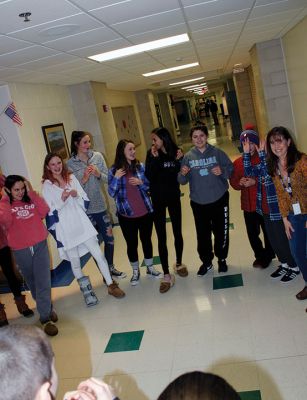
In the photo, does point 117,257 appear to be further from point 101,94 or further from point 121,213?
point 101,94

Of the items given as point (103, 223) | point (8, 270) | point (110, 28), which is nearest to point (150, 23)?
point (110, 28)

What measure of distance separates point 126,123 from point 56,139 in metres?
5.11

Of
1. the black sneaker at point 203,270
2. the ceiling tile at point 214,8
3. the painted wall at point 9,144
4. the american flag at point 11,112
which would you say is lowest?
the black sneaker at point 203,270

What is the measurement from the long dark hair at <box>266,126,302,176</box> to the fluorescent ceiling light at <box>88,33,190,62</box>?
2.03 m

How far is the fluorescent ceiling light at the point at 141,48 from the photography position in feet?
15.1

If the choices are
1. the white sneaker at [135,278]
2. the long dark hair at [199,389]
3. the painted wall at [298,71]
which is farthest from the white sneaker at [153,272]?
the long dark hair at [199,389]

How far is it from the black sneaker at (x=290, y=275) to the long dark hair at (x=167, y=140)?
1.57 m

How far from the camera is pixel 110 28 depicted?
349cm

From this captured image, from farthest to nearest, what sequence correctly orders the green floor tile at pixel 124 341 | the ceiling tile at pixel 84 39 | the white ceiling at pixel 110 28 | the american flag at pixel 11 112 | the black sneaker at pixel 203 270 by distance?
the american flag at pixel 11 112
the black sneaker at pixel 203 270
the ceiling tile at pixel 84 39
the green floor tile at pixel 124 341
the white ceiling at pixel 110 28

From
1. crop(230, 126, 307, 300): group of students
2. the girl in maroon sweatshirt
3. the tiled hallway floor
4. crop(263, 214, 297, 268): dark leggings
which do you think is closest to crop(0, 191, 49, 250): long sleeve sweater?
the girl in maroon sweatshirt

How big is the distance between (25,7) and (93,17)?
690 mm

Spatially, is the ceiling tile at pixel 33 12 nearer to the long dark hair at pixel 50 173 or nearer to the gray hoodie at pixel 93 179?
the long dark hair at pixel 50 173

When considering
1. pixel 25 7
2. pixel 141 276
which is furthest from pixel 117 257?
pixel 25 7

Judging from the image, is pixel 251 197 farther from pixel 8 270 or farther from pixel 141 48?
pixel 8 270
